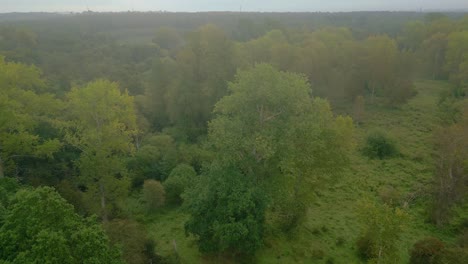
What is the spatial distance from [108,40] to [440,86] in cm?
6474

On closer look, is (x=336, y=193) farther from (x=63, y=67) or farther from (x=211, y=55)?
(x=63, y=67)

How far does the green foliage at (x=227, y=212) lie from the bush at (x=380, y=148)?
65.7 feet

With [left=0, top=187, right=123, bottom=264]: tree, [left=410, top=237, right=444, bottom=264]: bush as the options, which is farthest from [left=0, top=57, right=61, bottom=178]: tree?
[left=410, top=237, right=444, bottom=264]: bush

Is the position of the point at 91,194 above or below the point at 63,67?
below

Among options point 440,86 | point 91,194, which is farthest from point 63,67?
point 440,86

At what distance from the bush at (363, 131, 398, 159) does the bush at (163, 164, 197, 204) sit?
18.1m

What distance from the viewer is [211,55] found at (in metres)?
33.1

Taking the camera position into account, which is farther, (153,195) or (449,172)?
(153,195)

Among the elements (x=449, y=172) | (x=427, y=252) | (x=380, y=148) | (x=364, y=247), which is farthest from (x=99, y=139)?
(x=380, y=148)

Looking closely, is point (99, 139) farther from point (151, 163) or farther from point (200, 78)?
point (200, 78)

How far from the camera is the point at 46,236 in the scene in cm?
1045

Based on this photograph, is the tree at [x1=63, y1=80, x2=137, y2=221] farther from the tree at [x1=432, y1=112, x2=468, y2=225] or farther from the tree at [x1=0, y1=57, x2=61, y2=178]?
the tree at [x1=432, y1=112, x2=468, y2=225]

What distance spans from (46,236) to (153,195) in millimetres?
13237

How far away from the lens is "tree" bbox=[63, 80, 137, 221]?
1994 cm
